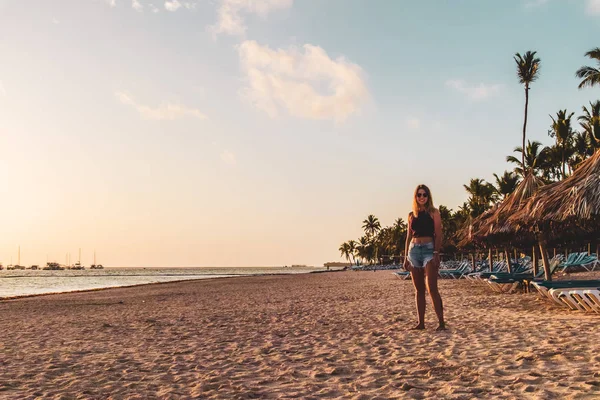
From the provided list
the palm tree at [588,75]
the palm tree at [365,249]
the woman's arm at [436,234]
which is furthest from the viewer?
the palm tree at [365,249]

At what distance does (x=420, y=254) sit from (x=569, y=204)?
4996mm

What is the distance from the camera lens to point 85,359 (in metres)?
6.14

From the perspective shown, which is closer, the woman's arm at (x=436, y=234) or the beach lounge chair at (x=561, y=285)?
the woman's arm at (x=436, y=234)

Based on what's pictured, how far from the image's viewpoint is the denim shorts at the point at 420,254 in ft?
20.9

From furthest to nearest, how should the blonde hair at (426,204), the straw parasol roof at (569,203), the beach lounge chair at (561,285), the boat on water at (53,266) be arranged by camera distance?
the boat on water at (53,266)
the beach lounge chair at (561,285)
the straw parasol roof at (569,203)
the blonde hair at (426,204)

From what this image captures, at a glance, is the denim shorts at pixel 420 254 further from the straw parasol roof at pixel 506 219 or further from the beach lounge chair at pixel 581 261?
the beach lounge chair at pixel 581 261

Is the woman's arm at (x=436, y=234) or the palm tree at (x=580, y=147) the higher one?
the palm tree at (x=580, y=147)

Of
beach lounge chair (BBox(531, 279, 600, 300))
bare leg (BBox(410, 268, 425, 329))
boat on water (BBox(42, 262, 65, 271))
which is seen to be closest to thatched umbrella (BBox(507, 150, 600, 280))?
beach lounge chair (BBox(531, 279, 600, 300))

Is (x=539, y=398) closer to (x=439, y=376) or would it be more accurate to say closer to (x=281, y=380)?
(x=439, y=376)

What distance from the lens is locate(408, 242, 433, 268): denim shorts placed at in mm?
6359

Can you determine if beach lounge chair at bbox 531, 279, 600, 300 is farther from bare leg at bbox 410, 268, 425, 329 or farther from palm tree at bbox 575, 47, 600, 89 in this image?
palm tree at bbox 575, 47, 600, 89

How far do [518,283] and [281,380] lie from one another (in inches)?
445

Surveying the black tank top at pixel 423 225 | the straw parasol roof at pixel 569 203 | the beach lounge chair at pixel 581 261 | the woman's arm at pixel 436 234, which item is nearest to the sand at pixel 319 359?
the woman's arm at pixel 436 234

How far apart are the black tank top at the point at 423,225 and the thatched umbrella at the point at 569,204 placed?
4.56 metres
